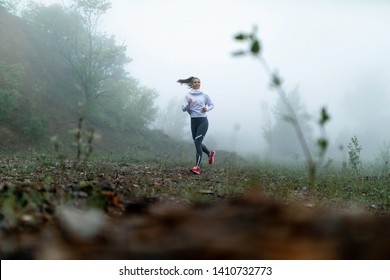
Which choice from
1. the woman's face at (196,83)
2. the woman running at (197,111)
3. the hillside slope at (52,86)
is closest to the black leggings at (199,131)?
the woman running at (197,111)

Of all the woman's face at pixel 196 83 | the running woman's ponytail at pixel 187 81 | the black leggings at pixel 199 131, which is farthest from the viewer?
the running woman's ponytail at pixel 187 81

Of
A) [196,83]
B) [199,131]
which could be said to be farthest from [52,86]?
[199,131]

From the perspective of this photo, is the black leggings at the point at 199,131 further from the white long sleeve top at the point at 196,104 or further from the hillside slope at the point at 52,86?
the hillside slope at the point at 52,86

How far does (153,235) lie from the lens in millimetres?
1802

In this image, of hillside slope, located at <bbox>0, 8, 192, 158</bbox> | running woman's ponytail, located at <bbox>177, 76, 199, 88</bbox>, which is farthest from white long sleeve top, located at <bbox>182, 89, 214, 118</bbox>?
hillside slope, located at <bbox>0, 8, 192, 158</bbox>

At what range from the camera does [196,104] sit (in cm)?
1208

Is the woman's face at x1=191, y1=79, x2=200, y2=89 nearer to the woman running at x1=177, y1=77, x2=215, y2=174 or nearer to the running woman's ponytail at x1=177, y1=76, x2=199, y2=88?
the woman running at x1=177, y1=77, x2=215, y2=174

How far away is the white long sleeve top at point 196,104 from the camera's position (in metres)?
12.0

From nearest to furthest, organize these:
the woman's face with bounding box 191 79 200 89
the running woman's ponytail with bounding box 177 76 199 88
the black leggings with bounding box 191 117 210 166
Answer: the black leggings with bounding box 191 117 210 166 → the woman's face with bounding box 191 79 200 89 → the running woman's ponytail with bounding box 177 76 199 88

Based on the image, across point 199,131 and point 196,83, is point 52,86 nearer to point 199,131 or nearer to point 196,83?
point 196,83

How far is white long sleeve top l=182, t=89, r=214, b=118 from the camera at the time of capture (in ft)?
39.5

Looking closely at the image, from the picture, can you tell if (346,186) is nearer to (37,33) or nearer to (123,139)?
(123,139)
